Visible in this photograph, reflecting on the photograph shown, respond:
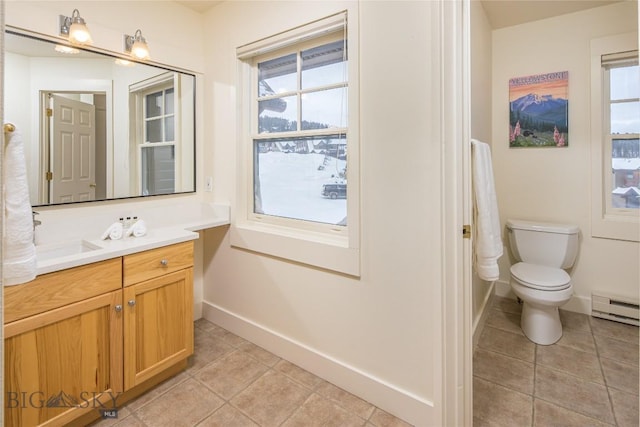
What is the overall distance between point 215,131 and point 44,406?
1799 mm

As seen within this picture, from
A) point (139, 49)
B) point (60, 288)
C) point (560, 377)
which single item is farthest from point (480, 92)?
point (60, 288)

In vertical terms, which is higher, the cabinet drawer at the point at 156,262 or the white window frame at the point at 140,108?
the white window frame at the point at 140,108

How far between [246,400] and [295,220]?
3.42 ft

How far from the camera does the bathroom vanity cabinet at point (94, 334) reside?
4.21 ft

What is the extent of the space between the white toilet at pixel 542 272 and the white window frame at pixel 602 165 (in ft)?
0.80

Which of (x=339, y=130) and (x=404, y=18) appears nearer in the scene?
(x=404, y=18)

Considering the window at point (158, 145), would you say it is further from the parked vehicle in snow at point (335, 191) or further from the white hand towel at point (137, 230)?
the parked vehicle in snow at point (335, 191)

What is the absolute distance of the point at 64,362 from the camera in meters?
1.40

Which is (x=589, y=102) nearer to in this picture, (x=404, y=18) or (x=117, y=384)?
(x=404, y=18)

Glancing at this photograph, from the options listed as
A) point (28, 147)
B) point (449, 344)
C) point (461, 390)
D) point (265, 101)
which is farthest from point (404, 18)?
point (28, 147)

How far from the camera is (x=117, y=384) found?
5.19 ft

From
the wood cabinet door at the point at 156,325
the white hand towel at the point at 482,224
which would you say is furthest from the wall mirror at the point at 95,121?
the white hand towel at the point at 482,224

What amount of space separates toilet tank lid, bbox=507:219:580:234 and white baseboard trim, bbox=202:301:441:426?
5.97ft

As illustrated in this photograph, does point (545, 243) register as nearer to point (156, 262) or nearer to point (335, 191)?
point (335, 191)
